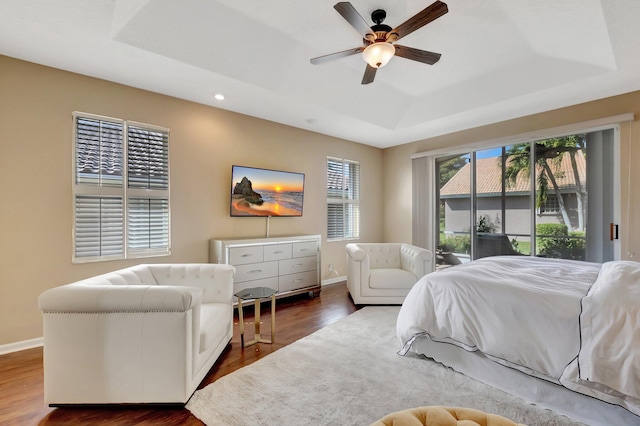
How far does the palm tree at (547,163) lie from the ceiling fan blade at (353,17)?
345cm

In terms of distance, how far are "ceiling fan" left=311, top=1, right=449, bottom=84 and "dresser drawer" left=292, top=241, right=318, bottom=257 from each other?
2.62m

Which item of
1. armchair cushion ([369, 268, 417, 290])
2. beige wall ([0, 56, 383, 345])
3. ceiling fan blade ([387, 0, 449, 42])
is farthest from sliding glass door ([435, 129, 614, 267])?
ceiling fan blade ([387, 0, 449, 42])

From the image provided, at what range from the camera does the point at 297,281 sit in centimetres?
434

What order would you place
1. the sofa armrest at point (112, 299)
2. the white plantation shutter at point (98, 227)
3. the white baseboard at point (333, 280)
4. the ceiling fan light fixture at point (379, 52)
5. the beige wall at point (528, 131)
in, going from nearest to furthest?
1. the sofa armrest at point (112, 299)
2. the ceiling fan light fixture at point (379, 52)
3. the white plantation shutter at point (98, 227)
4. the beige wall at point (528, 131)
5. the white baseboard at point (333, 280)

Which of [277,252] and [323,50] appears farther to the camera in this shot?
[277,252]

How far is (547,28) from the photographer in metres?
2.68

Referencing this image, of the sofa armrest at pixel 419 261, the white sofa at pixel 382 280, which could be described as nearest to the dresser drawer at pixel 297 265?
the white sofa at pixel 382 280

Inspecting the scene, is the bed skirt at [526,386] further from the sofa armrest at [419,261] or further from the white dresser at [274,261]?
the white dresser at [274,261]

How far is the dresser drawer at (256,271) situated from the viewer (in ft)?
12.2

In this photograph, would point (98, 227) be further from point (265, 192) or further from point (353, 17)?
point (353, 17)

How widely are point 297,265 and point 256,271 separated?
71 centimetres

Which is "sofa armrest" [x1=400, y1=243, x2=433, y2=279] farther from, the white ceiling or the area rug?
the white ceiling

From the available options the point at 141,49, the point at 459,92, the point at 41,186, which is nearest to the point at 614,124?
the point at 459,92

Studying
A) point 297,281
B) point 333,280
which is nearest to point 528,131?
point 333,280
